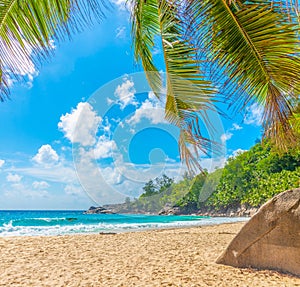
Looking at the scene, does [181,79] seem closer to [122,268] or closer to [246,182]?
[122,268]

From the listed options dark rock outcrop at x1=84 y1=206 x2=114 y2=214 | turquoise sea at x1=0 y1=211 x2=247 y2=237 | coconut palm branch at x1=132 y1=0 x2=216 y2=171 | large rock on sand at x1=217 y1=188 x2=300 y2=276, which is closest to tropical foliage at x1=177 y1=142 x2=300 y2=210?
turquoise sea at x1=0 y1=211 x2=247 y2=237

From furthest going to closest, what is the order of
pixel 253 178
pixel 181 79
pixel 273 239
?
pixel 253 178 < pixel 273 239 < pixel 181 79

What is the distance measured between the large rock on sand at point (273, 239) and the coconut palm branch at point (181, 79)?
1.60 m

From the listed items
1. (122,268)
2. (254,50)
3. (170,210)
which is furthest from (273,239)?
(170,210)

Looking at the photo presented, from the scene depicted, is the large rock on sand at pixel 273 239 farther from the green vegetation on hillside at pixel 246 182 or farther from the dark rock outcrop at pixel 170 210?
the dark rock outcrop at pixel 170 210

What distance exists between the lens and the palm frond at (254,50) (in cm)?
280

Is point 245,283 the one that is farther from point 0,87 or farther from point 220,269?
point 0,87

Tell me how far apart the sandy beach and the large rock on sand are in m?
0.17

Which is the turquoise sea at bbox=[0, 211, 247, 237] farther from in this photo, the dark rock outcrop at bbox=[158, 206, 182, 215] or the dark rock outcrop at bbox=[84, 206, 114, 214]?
the dark rock outcrop at bbox=[84, 206, 114, 214]

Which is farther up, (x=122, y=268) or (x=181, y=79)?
(x=181, y=79)

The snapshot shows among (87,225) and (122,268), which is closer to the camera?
(122,268)

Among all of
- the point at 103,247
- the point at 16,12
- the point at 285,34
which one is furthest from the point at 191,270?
the point at 16,12

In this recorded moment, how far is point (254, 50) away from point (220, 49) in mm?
341

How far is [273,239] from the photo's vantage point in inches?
175
